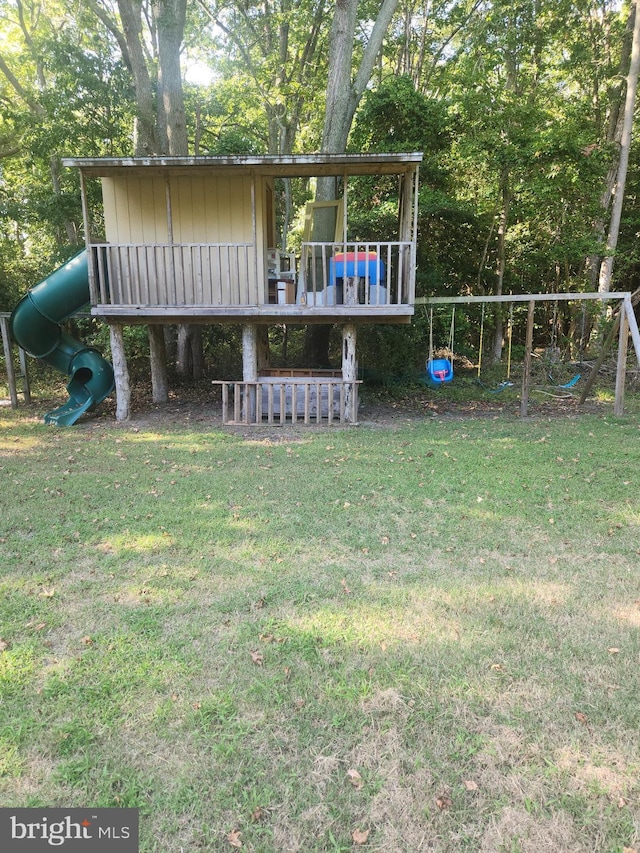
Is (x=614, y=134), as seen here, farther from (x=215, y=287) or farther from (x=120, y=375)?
(x=120, y=375)

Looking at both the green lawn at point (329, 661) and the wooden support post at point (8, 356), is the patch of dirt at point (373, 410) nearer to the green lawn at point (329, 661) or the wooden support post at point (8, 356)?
the wooden support post at point (8, 356)

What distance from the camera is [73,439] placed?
868 centimetres

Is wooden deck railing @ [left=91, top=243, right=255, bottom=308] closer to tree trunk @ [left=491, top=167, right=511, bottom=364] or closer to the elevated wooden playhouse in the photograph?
the elevated wooden playhouse

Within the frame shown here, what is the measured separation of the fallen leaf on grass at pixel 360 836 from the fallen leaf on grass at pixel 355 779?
0.59 feet

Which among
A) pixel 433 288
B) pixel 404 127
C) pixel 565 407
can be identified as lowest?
pixel 565 407

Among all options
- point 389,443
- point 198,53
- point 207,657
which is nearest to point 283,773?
point 207,657

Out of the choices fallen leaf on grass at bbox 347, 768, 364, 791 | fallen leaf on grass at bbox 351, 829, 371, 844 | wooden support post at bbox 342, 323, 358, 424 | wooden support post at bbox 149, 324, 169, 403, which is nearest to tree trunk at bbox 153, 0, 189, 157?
wooden support post at bbox 149, 324, 169, 403

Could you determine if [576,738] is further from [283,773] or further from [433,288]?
[433,288]

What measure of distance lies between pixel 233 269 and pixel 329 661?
8.04 m

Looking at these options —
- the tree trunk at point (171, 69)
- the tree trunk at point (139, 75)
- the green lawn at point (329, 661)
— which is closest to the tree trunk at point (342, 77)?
the tree trunk at point (171, 69)

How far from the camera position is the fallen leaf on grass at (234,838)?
2.04 metres

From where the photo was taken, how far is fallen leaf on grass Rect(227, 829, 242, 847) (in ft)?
6.70

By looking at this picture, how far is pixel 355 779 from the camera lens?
2309 mm

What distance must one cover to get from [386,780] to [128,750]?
1.17 m
